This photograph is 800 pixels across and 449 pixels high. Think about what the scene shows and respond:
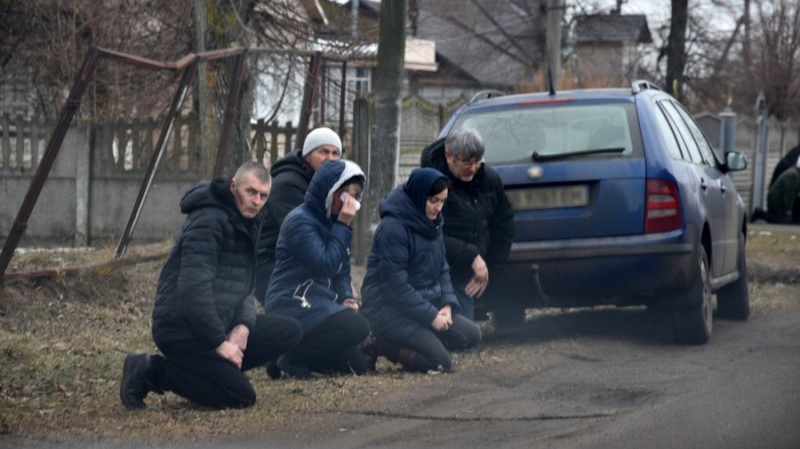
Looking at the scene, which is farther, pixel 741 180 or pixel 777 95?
pixel 777 95

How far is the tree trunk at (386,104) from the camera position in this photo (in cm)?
1296

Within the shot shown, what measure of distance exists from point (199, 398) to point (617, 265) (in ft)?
10.3

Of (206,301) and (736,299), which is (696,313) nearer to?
(736,299)

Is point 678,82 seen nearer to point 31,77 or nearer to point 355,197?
point 31,77

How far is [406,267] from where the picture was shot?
827 cm

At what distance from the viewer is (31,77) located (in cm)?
1892

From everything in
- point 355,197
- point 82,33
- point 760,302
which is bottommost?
point 760,302

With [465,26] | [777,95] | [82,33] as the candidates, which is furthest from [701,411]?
[465,26]

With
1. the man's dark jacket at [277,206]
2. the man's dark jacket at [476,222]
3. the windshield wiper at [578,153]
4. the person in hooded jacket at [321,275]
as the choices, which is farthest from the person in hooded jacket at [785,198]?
the person in hooded jacket at [321,275]

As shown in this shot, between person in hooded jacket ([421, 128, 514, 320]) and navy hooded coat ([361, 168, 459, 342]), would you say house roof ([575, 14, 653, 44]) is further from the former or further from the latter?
navy hooded coat ([361, 168, 459, 342])

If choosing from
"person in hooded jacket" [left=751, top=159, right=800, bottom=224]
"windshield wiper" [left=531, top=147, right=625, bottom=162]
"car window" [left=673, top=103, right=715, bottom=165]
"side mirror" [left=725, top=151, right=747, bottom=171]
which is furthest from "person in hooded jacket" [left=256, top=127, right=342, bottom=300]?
"person in hooded jacket" [left=751, top=159, right=800, bottom=224]

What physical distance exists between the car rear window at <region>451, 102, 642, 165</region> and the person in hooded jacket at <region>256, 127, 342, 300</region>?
1275 millimetres

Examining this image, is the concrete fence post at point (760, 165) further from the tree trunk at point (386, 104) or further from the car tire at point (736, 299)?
the car tire at point (736, 299)

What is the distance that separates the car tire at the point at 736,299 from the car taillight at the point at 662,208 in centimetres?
237
